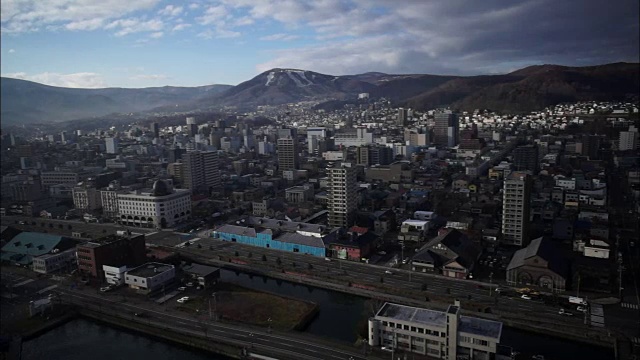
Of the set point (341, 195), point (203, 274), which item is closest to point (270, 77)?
point (341, 195)

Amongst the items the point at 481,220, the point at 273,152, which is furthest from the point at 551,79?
the point at 481,220

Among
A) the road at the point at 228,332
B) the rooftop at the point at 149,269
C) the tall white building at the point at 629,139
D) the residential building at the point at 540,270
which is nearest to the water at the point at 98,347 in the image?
the road at the point at 228,332

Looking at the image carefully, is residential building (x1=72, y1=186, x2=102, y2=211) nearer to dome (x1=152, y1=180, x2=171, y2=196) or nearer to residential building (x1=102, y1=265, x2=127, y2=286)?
dome (x1=152, y1=180, x2=171, y2=196)

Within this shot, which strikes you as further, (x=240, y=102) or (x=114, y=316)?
(x=240, y=102)

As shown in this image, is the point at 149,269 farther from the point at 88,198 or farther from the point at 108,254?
the point at 88,198

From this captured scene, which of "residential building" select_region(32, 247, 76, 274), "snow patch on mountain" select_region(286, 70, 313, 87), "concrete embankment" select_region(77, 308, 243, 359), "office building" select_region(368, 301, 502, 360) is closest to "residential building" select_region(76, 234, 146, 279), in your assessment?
"residential building" select_region(32, 247, 76, 274)

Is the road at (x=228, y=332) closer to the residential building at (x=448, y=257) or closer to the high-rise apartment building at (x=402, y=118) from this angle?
the residential building at (x=448, y=257)

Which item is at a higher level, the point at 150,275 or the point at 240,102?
the point at 240,102

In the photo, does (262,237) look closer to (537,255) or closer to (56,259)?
(56,259)

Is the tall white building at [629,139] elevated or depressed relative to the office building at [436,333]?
elevated
